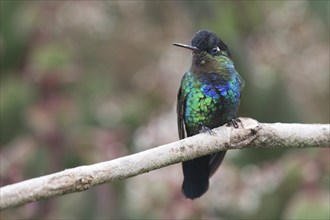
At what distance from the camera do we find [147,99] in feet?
18.2

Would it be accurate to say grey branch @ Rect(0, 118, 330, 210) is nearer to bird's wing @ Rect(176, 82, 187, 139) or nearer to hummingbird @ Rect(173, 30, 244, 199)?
hummingbird @ Rect(173, 30, 244, 199)

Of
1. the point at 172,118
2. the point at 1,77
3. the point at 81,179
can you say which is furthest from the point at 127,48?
the point at 81,179

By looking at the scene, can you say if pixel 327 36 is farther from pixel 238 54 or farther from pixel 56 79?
pixel 56 79

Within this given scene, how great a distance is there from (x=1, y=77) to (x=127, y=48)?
68.4 inches

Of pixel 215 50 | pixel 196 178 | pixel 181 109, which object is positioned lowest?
pixel 196 178

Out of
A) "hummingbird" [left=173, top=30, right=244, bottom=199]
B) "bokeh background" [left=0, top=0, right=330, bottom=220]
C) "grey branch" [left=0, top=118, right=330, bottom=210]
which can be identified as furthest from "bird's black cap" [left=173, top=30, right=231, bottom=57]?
"bokeh background" [left=0, top=0, right=330, bottom=220]

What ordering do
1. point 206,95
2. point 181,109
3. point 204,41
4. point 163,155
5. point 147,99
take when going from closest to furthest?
point 163,155, point 204,41, point 206,95, point 181,109, point 147,99

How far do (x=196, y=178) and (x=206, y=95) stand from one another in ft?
1.27

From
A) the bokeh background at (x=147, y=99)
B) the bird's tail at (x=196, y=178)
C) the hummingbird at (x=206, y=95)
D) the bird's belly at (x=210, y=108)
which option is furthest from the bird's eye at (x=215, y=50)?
the bokeh background at (x=147, y=99)

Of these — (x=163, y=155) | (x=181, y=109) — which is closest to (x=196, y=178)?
(x=181, y=109)

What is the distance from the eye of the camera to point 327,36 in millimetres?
5938

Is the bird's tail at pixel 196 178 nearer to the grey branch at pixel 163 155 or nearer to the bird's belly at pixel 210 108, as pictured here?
the bird's belly at pixel 210 108

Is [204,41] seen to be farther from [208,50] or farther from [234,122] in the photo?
[234,122]

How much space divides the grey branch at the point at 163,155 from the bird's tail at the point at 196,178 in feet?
2.33
